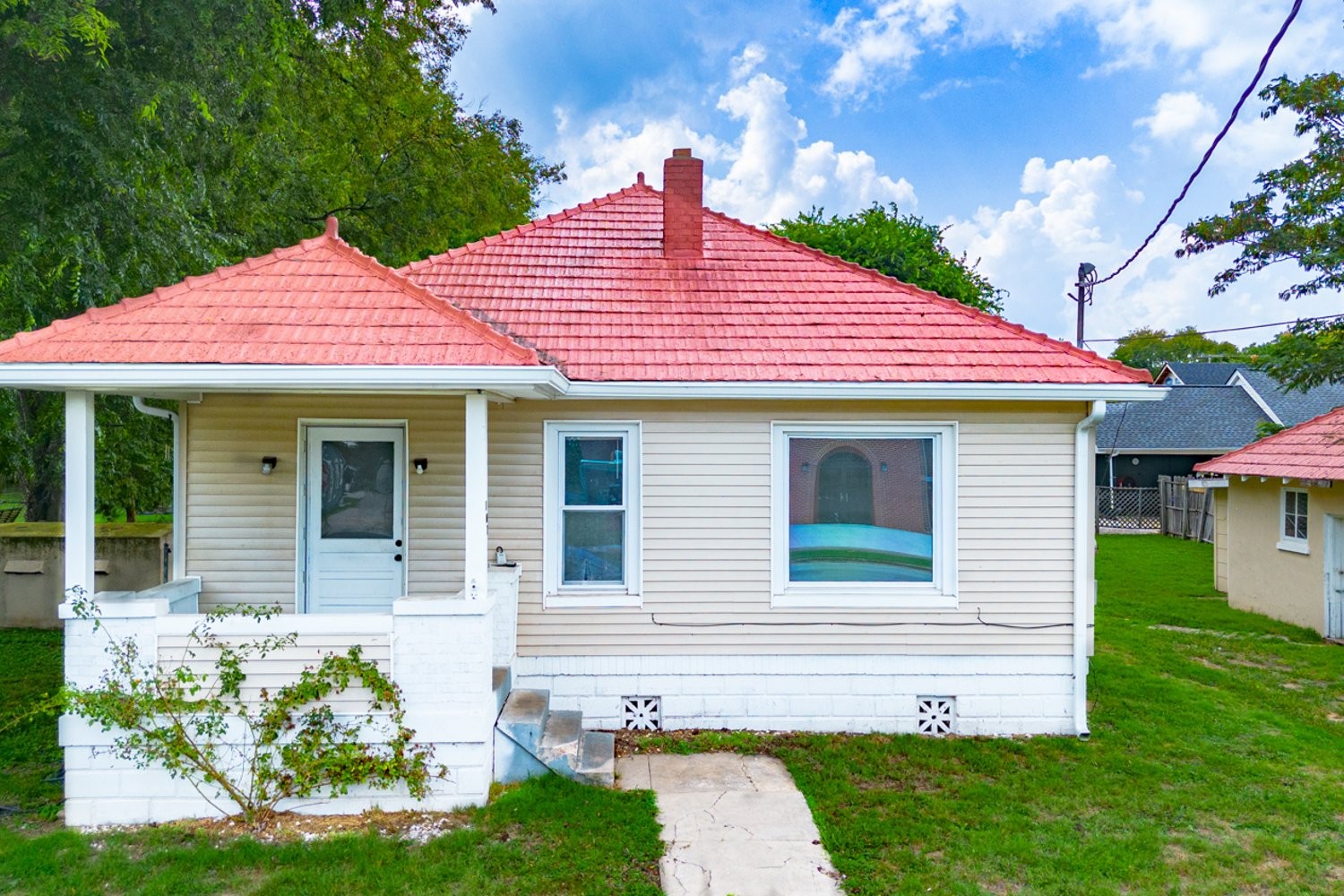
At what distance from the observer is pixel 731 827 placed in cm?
466

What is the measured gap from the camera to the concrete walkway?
4.10 metres

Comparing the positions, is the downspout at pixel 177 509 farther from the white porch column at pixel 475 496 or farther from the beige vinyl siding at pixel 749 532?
the white porch column at pixel 475 496

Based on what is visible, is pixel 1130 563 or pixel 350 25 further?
pixel 1130 563

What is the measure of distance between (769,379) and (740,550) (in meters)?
1.40

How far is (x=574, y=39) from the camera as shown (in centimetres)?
1350

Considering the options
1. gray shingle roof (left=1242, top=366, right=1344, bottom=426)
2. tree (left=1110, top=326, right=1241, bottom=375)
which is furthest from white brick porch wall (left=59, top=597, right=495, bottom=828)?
tree (left=1110, top=326, right=1241, bottom=375)

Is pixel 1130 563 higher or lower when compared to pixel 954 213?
lower

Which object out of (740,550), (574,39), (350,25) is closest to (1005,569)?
(740,550)

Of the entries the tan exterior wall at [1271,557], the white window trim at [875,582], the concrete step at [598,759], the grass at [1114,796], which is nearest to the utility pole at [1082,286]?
the tan exterior wall at [1271,557]

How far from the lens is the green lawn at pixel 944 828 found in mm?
4078

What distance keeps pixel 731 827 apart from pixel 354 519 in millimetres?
3775

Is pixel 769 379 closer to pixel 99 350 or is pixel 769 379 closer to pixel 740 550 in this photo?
pixel 740 550

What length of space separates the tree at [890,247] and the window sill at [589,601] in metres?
7.86

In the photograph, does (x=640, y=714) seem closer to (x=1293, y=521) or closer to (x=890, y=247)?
(x=890, y=247)
